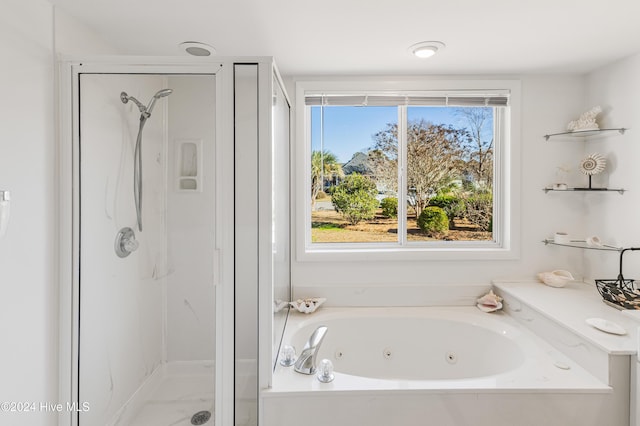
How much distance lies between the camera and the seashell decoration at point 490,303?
7.37 ft

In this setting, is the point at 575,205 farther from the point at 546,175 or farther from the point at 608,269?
the point at 608,269

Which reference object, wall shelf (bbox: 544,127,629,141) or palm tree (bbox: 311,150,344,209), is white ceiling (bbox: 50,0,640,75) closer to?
wall shelf (bbox: 544,127,629,141)

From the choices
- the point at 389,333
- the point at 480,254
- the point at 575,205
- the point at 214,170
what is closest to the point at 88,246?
the point at 214,170

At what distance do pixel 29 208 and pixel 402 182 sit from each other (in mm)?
2171

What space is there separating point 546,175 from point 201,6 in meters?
2.48

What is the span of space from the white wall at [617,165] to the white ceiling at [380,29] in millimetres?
145

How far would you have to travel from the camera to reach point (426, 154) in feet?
8.21

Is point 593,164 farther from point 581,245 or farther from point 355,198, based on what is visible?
point 355,198

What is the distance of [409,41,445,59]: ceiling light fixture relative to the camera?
182 cm

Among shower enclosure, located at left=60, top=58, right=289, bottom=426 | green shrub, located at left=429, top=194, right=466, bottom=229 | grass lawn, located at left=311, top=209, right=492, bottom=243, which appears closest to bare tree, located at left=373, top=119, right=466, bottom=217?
green shrub, located at left=429, top=194, right=466, bottom=229

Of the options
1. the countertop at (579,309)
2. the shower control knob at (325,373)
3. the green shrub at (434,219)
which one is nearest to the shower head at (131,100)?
the shower control knob at (325,373)

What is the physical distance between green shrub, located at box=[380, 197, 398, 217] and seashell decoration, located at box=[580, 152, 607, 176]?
127 centimetres

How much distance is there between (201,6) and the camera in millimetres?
1476

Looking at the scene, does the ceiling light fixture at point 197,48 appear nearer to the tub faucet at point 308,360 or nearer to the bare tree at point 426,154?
the bare tree at point 426,154
